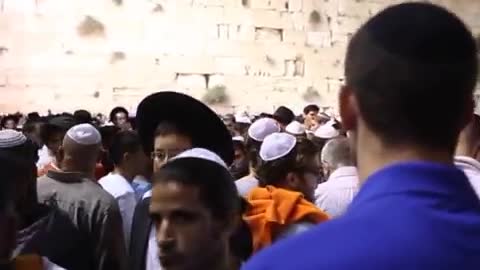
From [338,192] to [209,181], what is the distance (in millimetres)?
2202

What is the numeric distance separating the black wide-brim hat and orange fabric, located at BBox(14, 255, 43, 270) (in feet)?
3.58

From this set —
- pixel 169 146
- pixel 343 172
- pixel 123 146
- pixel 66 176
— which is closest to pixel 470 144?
pixel 343 172

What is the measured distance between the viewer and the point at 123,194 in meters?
5.23

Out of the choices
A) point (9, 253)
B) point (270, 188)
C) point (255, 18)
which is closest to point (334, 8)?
point (255, 18)

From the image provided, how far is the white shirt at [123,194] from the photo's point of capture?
16.8ft

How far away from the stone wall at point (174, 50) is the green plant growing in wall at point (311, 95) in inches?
0.7

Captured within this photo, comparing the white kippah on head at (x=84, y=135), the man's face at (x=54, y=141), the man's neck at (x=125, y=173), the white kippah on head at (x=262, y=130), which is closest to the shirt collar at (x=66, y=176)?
the white kippah on head at (x=84, y=135)

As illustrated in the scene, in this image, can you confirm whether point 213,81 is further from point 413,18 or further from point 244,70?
point 413,18

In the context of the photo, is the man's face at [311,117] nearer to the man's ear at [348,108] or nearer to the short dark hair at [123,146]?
the short dark hair at [123,146]

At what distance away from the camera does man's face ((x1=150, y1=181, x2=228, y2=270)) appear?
8.71 feet

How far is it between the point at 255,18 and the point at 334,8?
5.24 feet

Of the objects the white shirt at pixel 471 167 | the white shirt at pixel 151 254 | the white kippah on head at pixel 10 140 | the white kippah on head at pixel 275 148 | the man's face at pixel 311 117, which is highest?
the white kippah on head at pixel 10 140

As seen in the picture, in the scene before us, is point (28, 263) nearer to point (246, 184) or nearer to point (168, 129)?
point (168, 129)

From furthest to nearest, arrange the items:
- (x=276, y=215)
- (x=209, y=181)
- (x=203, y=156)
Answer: (x=276, y=215)
(x=203, y=156)
(x=209, y=181)
